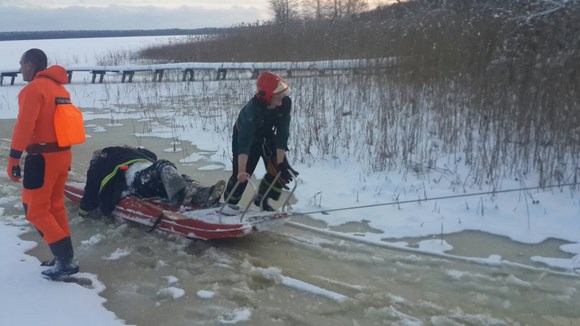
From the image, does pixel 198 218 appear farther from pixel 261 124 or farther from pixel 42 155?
pixel 42 155

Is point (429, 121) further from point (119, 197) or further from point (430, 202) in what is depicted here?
point (119, 197)

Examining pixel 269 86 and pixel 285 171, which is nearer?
pixel 269 86

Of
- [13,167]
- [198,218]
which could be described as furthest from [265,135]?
[13,167]

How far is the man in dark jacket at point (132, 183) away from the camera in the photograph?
5.20m

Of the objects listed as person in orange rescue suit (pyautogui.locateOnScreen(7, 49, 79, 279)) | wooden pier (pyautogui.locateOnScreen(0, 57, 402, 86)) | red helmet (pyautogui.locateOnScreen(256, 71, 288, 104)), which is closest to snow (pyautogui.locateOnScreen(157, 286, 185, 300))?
person in orange rescue suit (pyautogui.locateOnScreen(7, 49, 79, 279))

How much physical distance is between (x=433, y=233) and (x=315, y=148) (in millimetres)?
3266

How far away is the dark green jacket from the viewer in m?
4.75

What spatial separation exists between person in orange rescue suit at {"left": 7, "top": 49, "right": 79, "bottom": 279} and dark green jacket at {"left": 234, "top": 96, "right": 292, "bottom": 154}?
139 centimetres

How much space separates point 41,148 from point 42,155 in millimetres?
49

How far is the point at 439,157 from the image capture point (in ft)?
23.0

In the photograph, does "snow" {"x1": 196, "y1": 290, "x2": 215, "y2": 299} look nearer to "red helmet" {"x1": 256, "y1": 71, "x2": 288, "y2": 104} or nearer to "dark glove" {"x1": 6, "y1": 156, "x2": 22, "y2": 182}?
"dark glove" {"x1": 6, "y1": 156, "x2": 22, "y2": 182}

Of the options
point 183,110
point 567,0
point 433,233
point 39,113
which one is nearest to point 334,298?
point 433,233

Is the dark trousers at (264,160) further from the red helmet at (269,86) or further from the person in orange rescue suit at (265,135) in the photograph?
the red helmet at (269,86)

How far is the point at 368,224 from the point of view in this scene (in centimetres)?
536
